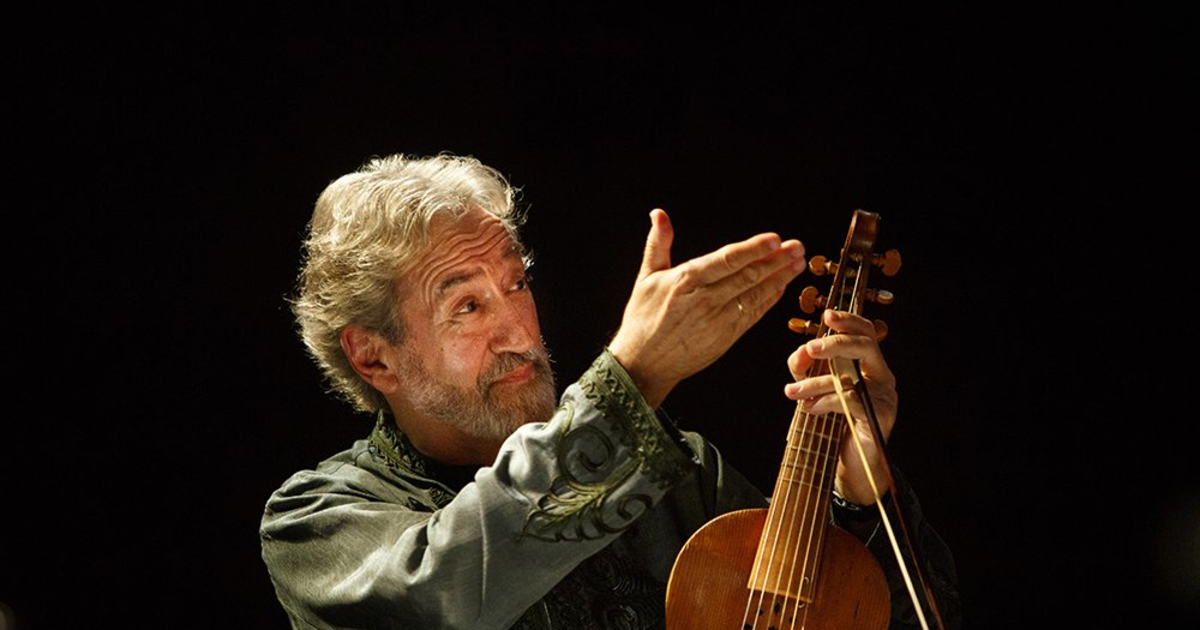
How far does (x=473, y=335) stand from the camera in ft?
7.13

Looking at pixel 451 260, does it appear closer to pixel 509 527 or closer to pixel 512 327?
pixel 512 327

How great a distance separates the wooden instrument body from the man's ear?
0.72 meters

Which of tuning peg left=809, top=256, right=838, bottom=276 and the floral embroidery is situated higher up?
tuning peg left=809, top=256, right=838, bottom=276

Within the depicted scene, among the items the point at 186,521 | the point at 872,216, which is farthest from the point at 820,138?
the point at 186,521

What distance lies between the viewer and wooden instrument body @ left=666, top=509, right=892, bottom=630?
1775mm

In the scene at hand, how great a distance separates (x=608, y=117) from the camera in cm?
278

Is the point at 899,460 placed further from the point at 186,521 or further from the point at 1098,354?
the point at 186,521

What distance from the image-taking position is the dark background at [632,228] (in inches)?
101

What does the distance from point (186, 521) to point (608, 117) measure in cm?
120

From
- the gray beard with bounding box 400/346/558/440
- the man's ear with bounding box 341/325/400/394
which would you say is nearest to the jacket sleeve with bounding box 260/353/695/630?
the gray beard with bounding box 400/346/558/440

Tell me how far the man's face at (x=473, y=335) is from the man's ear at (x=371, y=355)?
0.24 ft

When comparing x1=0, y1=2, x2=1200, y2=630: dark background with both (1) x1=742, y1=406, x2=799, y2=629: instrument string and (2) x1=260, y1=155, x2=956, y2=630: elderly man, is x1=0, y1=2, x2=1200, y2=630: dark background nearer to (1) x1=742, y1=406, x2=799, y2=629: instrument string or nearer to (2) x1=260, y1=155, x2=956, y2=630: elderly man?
(2) x1=260, y1=155, x2=956, y2=630: elderly man

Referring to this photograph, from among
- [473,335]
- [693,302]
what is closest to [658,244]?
[693,302]

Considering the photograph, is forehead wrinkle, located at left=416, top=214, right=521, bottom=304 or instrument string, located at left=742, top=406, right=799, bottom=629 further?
forehead wrinkle, located at left=416, top=214, right=521, bottom=304
